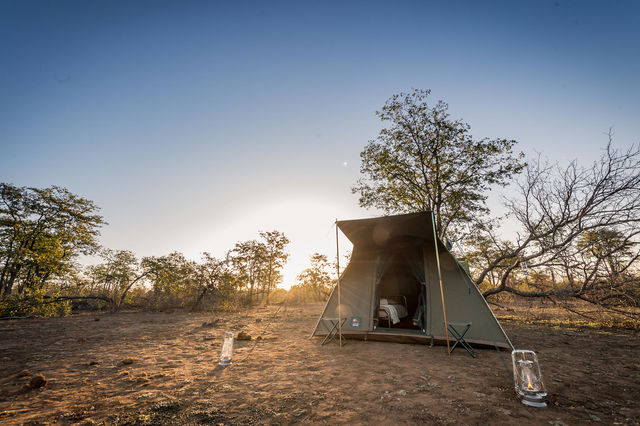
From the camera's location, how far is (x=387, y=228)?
5895 millimetres

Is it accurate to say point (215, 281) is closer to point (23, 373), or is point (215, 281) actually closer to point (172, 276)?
point (172, 276)

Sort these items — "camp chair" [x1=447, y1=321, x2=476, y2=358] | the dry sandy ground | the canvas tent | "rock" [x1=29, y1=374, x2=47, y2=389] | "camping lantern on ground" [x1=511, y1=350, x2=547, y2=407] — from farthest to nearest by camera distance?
the canvas tent, "camp chair" [x1=447, y1=321, x2=476, y2=358], "rock" [x1=29, y1=374, x2=47, y2=389], "camping lantern on ground" [x1=511, y1=350, x2=547, y2=407], the dry sandy ground

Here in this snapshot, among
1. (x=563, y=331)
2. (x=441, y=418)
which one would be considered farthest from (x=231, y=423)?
(x=563, y=331)

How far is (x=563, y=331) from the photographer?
7129 millimetres

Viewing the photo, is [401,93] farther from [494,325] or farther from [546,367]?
[546,367]

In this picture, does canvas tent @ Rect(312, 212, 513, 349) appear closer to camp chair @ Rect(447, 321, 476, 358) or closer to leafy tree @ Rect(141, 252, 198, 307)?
camp chair @ Rect(447, 321, 476, 358)

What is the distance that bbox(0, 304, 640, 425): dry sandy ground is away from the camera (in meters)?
2.51

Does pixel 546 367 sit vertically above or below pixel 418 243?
below

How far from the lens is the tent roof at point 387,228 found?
5395 mm

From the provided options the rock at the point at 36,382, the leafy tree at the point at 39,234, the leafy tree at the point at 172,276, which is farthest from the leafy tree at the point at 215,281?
the rock at the point at 36,382

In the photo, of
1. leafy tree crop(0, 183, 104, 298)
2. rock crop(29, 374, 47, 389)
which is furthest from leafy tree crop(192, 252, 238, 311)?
rock crop(29, 374, 47, 389)

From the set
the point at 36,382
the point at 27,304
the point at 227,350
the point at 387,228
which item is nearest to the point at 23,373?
the point at 36,382

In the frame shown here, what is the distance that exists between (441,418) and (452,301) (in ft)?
12.1

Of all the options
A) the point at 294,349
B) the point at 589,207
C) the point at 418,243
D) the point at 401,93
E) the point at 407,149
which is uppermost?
the point at 401,93
